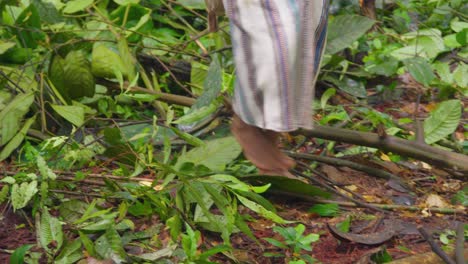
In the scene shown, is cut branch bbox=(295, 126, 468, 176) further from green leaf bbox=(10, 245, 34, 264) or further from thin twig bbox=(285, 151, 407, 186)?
green leaf bbox=(10, 245, 34, 264)

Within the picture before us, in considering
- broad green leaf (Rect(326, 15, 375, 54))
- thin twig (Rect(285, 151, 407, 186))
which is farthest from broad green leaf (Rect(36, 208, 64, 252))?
broad green leaf (Rect(326, 15, 375, 54))

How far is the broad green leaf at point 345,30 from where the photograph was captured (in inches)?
128

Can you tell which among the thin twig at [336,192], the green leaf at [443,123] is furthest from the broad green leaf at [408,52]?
the thin twig at [336,192]

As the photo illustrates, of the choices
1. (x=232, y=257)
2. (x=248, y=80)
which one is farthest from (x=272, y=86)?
(x=232, y=257)

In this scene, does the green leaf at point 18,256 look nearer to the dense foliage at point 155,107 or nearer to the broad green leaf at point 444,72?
the dense foliage at point 155,107

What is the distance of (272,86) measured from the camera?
7.46 feet

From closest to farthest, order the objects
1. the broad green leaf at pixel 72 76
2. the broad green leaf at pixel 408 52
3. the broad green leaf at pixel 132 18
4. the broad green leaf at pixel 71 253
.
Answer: the broad green leaf at pixel 71 253
the broad green leaf at pixel 72 76
the broad green leaf at pixel 132 18
the broad green leaf at pixel 408 52

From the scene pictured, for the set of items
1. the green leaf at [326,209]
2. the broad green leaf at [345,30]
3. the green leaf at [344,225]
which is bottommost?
the green leaf at [326,209]

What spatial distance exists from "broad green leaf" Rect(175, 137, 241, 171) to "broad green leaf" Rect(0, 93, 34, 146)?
565 mm

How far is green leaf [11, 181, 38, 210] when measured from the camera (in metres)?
2.37

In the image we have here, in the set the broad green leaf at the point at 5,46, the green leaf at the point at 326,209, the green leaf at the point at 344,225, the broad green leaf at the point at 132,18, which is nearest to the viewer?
the green leaf at the point at 344,225

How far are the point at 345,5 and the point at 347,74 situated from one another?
1.44 ft

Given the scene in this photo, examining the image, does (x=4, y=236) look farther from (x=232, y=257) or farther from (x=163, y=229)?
(x=232, y=257)

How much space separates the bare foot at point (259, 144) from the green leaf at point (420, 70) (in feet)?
3.37
